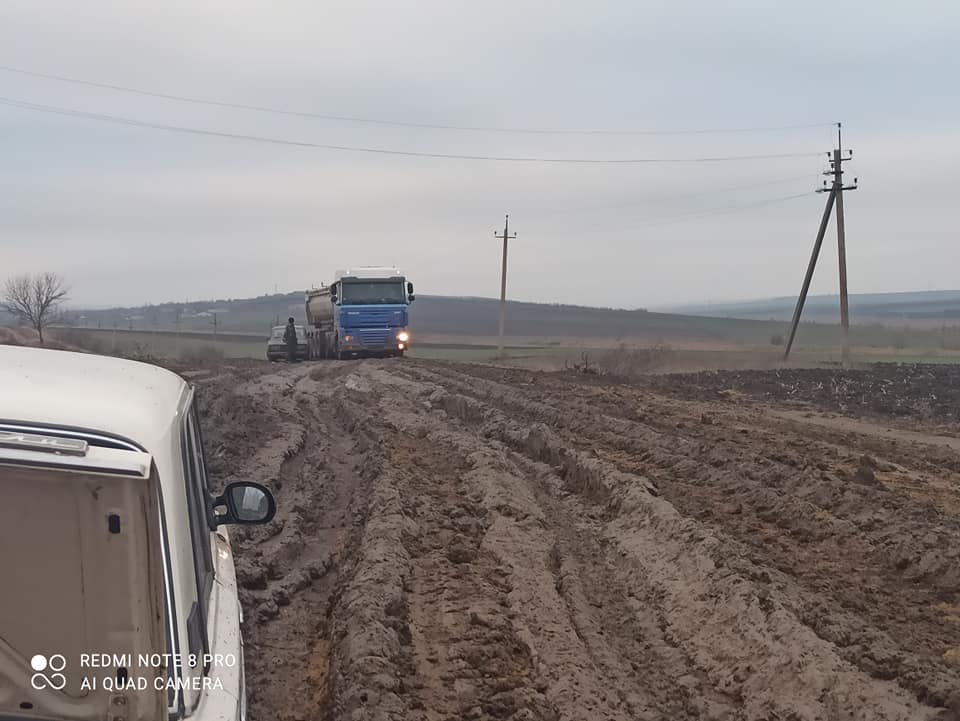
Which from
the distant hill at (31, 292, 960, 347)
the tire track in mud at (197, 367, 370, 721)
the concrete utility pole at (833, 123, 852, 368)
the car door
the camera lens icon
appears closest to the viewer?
the camera lens icon

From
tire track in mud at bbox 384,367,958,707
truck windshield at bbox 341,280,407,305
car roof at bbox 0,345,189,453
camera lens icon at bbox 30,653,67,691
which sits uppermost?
truck windshield at bbox 341,280,407,305

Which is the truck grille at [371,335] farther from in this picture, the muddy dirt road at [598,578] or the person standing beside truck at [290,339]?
the muddy dirt road at [598,578]

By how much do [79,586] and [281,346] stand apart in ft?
154

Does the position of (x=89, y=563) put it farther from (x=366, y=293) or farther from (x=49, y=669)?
(x=366, y=293)

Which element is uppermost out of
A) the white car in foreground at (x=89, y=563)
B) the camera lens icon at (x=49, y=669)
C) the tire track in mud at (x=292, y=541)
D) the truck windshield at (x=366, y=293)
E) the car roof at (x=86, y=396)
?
the truck windshield at (x=366, y=293)

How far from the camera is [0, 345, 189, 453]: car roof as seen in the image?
101 inches

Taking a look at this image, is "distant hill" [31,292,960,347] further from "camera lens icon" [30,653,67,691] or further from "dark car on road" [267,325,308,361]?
"camera lens icon" [30,653,67,691]

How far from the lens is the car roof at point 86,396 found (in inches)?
101

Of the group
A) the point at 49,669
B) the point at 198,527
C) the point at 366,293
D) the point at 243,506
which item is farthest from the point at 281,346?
the point at 49,669

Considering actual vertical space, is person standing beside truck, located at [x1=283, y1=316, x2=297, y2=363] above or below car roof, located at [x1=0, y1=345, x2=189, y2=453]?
below

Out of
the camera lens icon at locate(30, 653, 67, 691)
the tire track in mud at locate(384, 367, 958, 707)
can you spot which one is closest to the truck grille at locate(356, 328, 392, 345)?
the tire track in mud at locate(384, 367, 958, 707)

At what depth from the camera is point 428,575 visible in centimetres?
844

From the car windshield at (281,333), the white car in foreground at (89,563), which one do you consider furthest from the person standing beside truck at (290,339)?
the white car in foreground at (89,563)

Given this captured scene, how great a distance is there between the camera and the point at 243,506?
468 cm
